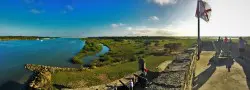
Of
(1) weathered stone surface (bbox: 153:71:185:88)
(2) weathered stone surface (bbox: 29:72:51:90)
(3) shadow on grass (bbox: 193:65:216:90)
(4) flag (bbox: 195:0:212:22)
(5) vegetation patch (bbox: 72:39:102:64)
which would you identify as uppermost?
(4) flag (bbox: 195:0:212:22)

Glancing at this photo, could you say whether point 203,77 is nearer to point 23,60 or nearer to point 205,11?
point 205,11

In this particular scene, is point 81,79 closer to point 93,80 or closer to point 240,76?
point 93,80

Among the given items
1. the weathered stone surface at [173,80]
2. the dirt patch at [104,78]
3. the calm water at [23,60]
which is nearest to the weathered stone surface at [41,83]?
the dirt patch at [104,78]

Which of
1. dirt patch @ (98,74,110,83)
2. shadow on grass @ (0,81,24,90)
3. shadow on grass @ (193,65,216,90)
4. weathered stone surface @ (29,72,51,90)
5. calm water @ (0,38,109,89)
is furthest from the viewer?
calm water @ (0,38,109,89)

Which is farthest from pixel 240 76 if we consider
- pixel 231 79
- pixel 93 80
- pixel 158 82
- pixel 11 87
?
pixel 11 87

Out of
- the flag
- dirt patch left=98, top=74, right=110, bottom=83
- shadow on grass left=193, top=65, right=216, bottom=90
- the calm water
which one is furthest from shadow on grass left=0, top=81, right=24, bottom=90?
the flag

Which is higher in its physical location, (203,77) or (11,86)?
(203,77)

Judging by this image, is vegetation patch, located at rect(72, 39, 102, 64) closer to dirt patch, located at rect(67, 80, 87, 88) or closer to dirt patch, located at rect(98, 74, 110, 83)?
dirt patch, located at rect(98, 74, 110, 83)

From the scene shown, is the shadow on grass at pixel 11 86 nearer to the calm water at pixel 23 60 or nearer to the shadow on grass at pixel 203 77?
the calm water at pixel 23 60

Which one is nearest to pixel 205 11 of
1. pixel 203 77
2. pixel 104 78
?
pixel 203 77

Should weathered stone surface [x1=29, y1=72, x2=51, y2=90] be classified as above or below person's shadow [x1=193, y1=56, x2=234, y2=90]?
below

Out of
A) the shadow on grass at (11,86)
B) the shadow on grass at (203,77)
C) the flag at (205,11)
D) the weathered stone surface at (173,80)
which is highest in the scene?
the flag at (205,11)

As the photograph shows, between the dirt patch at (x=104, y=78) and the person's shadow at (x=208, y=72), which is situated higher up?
the person's shadow at (x=208, y=72)
